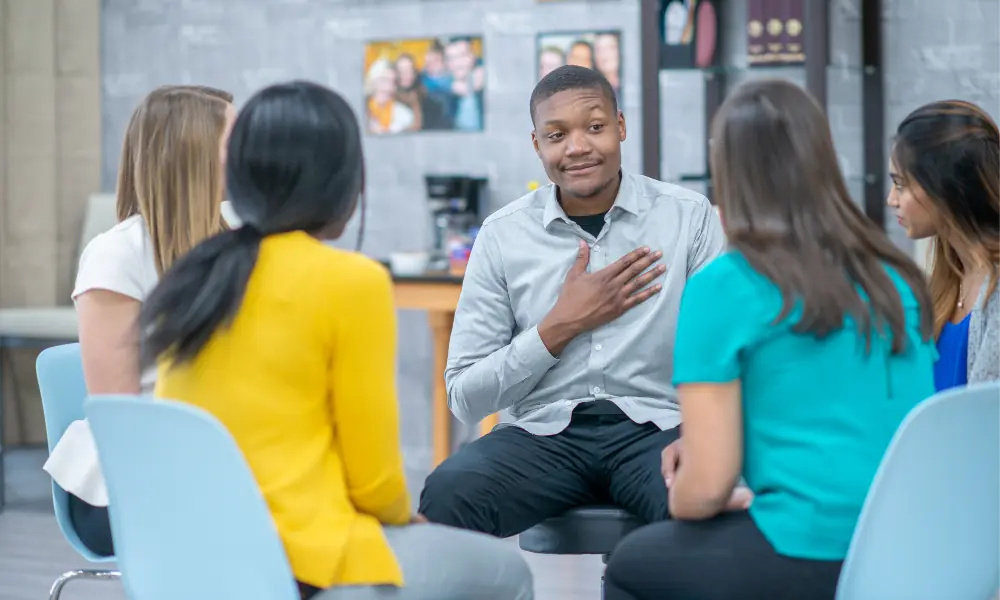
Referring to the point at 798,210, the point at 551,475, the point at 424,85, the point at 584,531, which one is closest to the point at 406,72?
the point at 424,85

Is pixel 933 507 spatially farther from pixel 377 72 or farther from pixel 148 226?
pixel 377 72

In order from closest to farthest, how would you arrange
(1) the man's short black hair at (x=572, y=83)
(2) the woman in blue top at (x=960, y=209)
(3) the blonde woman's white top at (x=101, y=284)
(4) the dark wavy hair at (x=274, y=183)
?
(4) the dark wavy hair at (x=274, y=183), (2) the woman in blue top at (x=960, y=209), (3) the blonde woman's white top at (x=101, y=284), (1) the man's short black hair at (x=572, y=83)

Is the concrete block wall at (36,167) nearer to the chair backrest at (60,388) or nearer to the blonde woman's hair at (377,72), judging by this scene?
the blonde woman's hair at (377,72)

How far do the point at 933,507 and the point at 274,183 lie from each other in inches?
38.0

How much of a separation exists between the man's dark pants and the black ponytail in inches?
25.5

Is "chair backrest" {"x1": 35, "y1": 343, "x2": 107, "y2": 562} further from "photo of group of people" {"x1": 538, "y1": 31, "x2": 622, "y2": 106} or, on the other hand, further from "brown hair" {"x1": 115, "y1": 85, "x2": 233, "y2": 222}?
"photo of group of people" {"x1": 538, "y1": 31, "x2": 622, "y2": 106}

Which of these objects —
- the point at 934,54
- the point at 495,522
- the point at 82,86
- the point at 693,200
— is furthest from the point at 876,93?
the point at 82,86

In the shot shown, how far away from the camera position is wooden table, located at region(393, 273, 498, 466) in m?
4.23

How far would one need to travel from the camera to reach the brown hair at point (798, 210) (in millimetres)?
1522

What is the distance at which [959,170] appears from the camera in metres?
1.98

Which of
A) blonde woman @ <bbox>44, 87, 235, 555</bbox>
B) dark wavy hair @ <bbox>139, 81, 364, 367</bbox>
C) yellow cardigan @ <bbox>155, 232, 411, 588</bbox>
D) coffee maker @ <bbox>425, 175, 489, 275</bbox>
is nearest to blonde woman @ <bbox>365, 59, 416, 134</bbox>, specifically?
coffee maker @ <bbox>425, 175, 489, 275</bbox>

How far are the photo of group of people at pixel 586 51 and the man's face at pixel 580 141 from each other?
7.63 feet

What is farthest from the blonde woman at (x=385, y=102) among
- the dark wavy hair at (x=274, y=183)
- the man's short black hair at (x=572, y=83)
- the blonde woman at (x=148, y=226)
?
the dark wavy hair at (x=274, y=183)

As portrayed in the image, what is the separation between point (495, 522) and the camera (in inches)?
78.8
